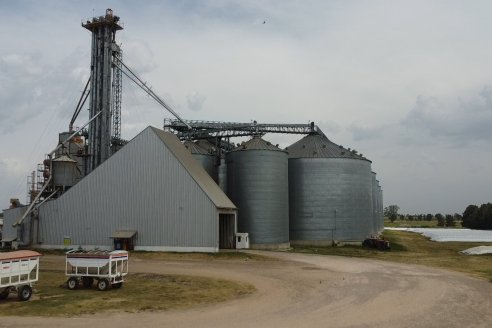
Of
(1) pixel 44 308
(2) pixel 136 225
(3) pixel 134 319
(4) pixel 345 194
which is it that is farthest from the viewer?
(4) pixel 345 194

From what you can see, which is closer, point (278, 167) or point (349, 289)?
point (349, 289)

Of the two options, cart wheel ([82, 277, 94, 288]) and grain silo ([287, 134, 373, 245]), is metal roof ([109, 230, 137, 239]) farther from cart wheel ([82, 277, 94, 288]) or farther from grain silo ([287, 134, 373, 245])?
grain silo ([287, 134, 373, 245])

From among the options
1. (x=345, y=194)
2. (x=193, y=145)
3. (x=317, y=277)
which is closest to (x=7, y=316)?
(x=317, y=277)

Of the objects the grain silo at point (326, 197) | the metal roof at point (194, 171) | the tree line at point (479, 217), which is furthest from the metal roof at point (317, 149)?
the tree line at point (479, 217)

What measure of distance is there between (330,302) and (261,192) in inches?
1560

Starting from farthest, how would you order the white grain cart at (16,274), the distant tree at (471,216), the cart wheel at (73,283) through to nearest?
the distant tree at (471,216) < the cart wheel at (73,283) < the white grain cart at (16,274)

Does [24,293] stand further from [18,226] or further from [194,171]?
[18,226]

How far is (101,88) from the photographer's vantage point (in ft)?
230

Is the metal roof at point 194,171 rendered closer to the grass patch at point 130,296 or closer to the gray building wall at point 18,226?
the gray building wall at point 18,226

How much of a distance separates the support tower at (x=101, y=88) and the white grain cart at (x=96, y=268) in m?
44.1

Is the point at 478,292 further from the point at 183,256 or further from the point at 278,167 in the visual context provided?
the point at 278,167

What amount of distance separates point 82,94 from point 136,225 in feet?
106

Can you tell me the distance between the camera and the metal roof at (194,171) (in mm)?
53463

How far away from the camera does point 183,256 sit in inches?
1913
